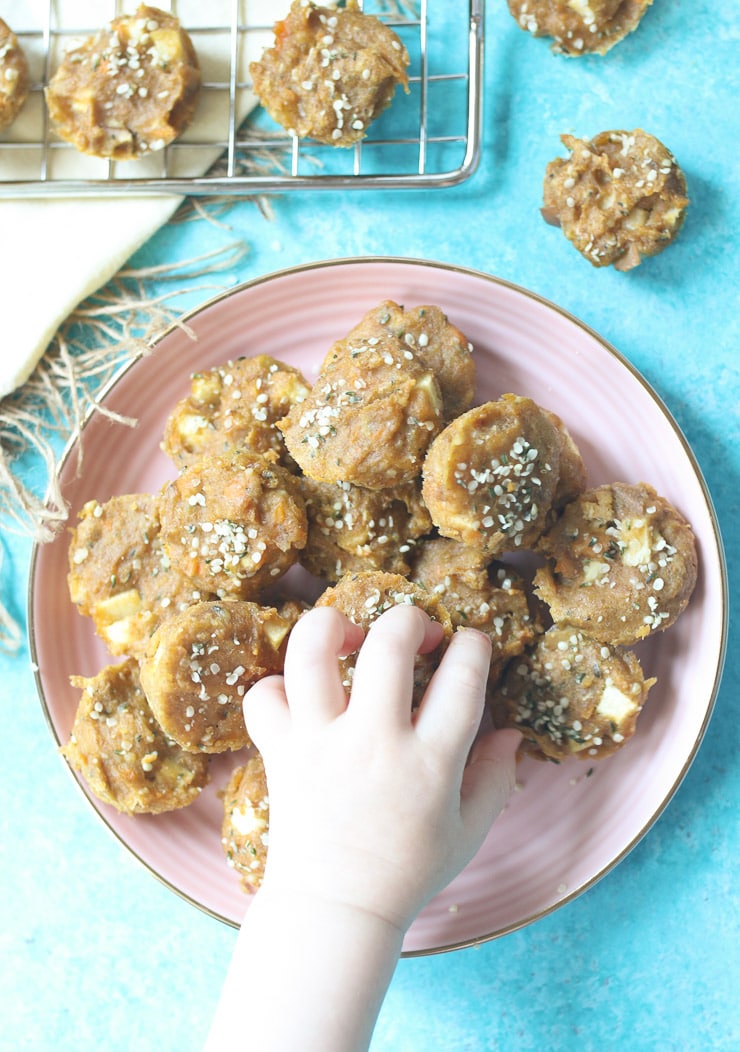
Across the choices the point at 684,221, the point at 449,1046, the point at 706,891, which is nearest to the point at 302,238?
the point at 684,221

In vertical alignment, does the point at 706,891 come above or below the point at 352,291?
below

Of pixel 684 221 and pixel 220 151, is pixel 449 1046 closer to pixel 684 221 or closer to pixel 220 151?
pixel 684 221

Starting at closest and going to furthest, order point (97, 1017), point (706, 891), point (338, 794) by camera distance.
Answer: point (338, 794) < point (706, 891) < point (97, 1017)

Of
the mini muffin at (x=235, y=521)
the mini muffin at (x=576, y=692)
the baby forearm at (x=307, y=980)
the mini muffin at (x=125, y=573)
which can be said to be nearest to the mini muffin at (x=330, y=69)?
the mini muffin at (x=235, y=521)

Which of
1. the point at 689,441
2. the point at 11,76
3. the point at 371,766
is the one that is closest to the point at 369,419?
the point at 371,766

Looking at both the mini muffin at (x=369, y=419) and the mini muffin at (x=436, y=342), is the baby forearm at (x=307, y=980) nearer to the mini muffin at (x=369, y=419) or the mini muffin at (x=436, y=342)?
the mini muffin at (x=369, y=419)

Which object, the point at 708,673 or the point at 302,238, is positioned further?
the point at 302,238
